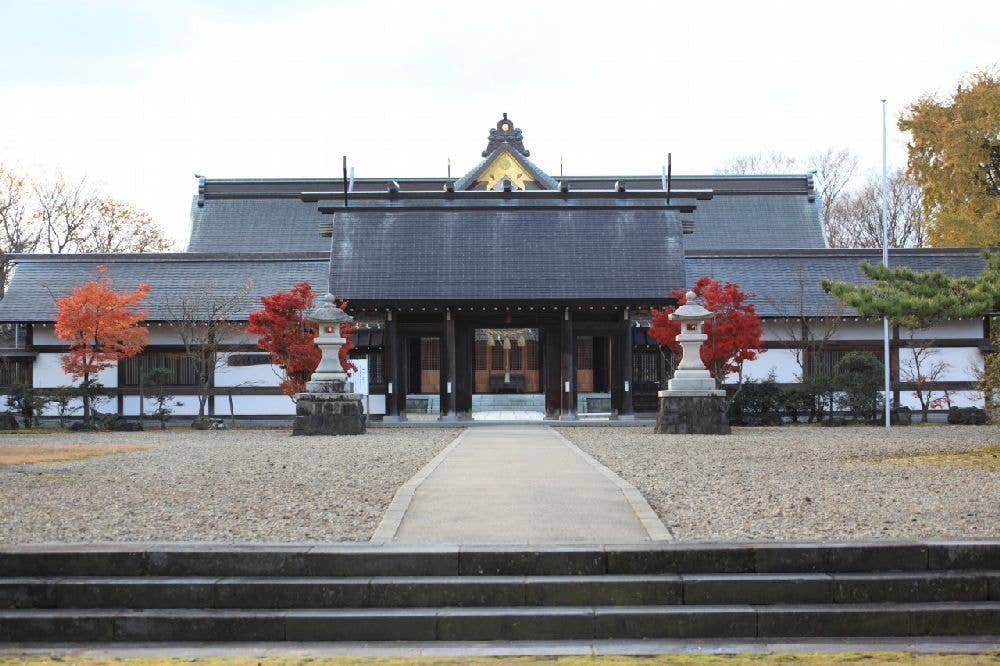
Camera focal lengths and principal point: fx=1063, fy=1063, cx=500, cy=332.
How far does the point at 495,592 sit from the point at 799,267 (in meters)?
24.4

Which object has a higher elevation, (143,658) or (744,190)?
(744,190)

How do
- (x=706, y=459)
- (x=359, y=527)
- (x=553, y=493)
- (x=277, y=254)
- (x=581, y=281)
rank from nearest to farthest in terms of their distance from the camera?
(x=359, y=527) < (x=553, y=493) < (x=706, y=459) < (x=581, y=281) < (x=277, y=254)

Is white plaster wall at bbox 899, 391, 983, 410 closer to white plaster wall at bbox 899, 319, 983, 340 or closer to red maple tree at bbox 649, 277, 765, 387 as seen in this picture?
white plaster wall at bbox 899, 319, 983, 340

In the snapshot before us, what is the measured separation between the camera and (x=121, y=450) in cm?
1773

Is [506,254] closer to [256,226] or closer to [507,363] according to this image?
[507,363]

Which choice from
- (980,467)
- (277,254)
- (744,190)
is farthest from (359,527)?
(744,190)

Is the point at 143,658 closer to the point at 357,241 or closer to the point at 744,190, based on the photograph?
the point at 357,241

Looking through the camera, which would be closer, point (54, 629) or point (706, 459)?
point (54, 629)

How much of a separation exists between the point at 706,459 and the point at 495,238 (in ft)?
47.8

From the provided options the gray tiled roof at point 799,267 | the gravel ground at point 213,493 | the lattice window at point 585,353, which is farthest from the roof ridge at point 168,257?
the gravel ground at point 213,493

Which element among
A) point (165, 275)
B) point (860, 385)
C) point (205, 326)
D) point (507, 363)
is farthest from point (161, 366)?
point (860, 385)

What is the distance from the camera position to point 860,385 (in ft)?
84.5

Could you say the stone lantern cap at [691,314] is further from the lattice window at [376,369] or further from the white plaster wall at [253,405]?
the white plaster wall at [253,405]

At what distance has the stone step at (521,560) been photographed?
7418mm
